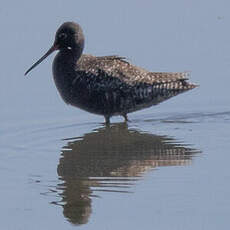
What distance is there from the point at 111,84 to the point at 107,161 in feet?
7.39

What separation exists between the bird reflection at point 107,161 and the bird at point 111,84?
357 mm

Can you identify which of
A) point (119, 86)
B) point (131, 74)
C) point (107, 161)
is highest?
point (131, 74)

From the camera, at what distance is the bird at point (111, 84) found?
1253 cm

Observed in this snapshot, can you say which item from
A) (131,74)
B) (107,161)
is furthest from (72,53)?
(107,161)

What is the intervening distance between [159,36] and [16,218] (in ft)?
22.1

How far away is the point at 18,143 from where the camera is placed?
11227 millimetres

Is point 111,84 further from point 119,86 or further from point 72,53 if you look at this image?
point 72,53

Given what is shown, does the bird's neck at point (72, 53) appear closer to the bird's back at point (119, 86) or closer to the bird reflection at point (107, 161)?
the bird's back at point (119, 86)

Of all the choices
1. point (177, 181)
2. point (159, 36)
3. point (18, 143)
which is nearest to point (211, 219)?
point (177, 181)

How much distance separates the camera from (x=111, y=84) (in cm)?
1256

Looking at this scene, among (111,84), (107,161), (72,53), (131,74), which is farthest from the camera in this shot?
(72,53)

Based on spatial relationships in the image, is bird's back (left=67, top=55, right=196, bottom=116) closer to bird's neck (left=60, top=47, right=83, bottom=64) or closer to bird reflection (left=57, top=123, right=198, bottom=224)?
bird's neck (left=60, top=47, right=83, bottom=64)

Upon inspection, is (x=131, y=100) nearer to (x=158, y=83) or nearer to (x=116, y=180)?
(x=158, y=83)

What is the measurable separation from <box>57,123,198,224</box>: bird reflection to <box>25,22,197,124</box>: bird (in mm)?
357
